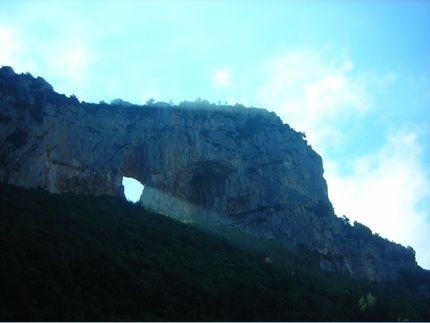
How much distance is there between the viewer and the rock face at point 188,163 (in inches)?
1857

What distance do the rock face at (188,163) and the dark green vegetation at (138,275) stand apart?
5.18 metres

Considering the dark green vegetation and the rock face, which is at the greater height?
the rock face

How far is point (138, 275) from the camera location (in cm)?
2892

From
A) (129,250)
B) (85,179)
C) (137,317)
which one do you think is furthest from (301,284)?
(85,179)

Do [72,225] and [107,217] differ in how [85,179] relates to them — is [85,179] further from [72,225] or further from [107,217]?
[72,225]

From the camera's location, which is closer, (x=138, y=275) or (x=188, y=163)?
(x=138, y=275)

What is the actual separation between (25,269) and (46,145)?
1011 inches

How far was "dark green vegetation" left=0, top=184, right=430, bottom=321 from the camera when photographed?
22.8 meters

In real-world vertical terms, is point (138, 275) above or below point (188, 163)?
below

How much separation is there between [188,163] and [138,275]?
2792 cm

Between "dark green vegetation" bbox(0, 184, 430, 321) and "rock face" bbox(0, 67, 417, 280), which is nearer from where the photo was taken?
"dark green vegetation" bbox(0, 184, 430, 321)

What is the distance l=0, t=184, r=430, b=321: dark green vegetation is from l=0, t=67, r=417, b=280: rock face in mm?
5185

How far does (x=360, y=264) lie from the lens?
2140 inches

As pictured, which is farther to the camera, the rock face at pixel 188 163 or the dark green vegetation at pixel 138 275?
the rock face at pixel 188 163
